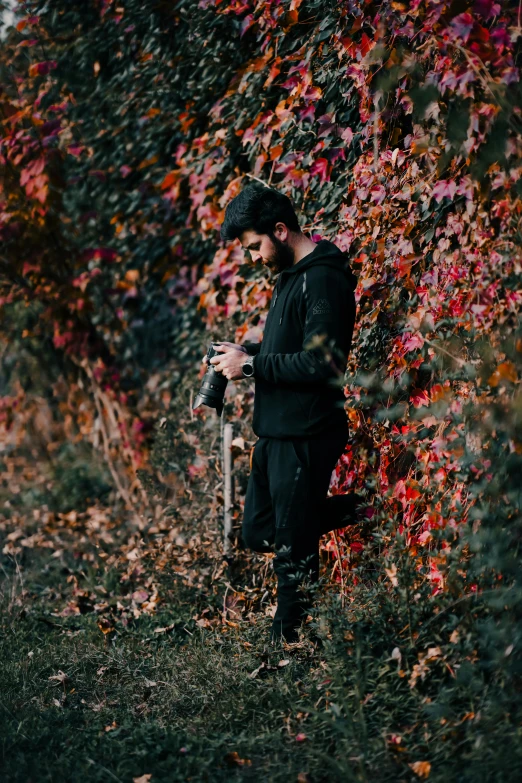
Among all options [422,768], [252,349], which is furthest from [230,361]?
[422,768]

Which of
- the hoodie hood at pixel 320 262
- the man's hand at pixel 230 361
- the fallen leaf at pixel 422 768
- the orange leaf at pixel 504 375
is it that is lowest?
the fallen leaf at pixel 422 768

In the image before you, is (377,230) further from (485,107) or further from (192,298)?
(192,298)

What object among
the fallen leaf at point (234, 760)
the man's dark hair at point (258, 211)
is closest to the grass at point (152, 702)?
the fallen leaf at point (234, 760)

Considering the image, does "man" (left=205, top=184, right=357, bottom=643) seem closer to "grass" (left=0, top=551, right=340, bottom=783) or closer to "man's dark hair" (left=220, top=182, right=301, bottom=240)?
"man's dark hair" (left=220, top=182, right=301, bottom=240)

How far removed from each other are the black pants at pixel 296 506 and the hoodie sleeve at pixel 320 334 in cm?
28

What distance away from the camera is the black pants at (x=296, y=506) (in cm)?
316

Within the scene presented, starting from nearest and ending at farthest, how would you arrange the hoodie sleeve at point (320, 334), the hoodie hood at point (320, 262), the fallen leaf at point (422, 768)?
the fallen leaf at point (422, 768), the hoodie sleeve at point (320, 334), the hoodie hood at point (320, 262)

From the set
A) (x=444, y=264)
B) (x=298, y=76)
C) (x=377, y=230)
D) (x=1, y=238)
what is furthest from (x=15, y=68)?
(x=444, y=264)

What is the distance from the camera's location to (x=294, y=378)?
3053 millimetres

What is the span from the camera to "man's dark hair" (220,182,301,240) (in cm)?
315

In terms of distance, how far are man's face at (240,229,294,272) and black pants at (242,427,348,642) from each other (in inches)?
27.9

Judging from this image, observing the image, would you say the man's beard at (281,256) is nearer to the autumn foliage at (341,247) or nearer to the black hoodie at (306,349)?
the black hoodie at (306,349)

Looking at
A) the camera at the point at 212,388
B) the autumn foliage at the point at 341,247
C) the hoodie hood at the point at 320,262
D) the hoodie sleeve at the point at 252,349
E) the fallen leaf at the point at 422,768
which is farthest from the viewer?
the hoodie sleeve at the point at 252,349

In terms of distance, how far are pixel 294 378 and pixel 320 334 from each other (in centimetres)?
20
